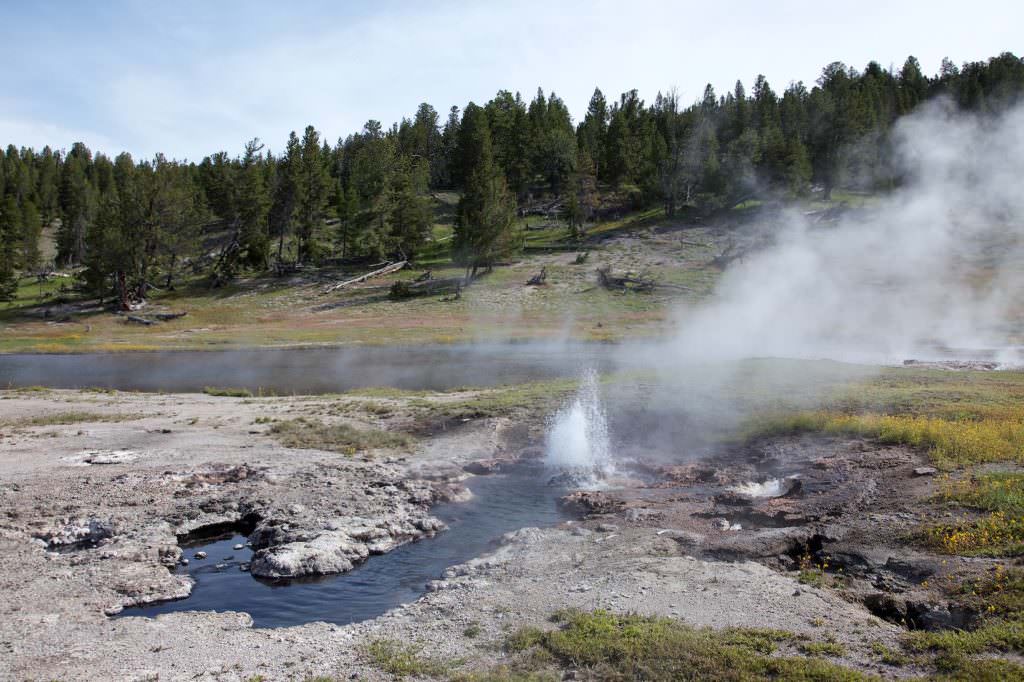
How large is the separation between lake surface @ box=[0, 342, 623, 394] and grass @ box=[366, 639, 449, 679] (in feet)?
76.9

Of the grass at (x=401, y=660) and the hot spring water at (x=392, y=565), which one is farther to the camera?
the hot spring water at (x=392, y=565)

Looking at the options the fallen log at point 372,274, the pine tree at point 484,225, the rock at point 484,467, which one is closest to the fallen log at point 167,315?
the fallen log at point 372,274

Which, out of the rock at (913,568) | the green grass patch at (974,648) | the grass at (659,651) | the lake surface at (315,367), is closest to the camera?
the green grass patch at (974,648)

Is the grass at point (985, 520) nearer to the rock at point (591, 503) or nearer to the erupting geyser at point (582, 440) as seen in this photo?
the rock at point (591, 503)

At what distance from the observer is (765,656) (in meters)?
9.52

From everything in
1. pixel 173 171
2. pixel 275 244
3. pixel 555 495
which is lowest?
pixel 555 495

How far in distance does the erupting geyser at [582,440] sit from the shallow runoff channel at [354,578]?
3035mm

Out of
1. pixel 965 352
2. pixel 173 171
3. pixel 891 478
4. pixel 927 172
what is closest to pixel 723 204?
pixel 927 172

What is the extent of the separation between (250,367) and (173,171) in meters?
48.4

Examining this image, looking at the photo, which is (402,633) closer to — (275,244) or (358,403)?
(358,403)

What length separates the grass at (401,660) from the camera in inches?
383

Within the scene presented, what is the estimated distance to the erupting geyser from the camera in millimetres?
20719

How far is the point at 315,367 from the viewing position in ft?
137

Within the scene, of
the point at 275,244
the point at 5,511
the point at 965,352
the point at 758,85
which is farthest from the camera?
the point at 758,85
